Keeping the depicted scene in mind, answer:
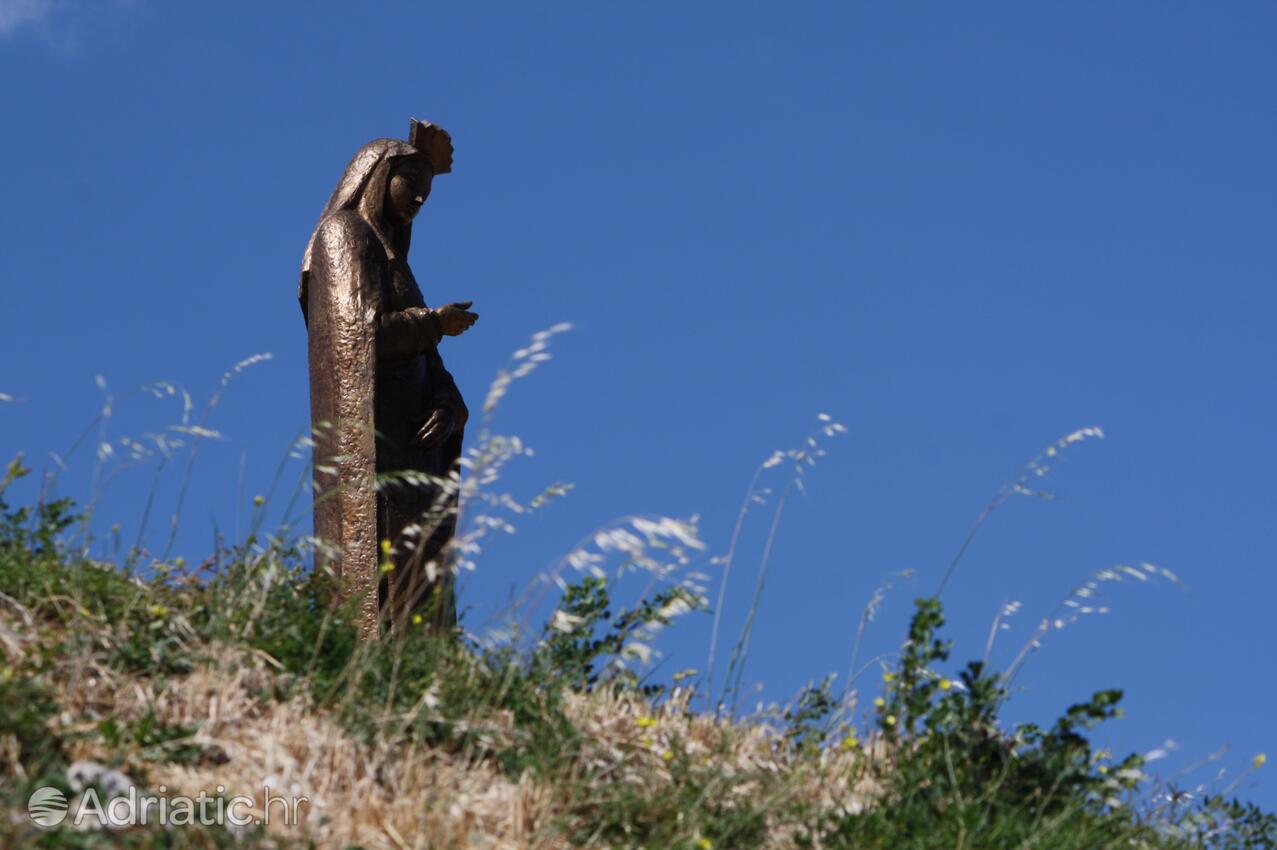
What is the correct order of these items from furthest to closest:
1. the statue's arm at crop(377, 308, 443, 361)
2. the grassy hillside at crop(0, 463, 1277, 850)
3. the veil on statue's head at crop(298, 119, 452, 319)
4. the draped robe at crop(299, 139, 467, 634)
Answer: the veil on statue's head at crop(298, 119, 452, 319), the statue's arm at crop(377, 308, 443, 361), the draped robe at crop(299, 139, 467, 634), the grassy hillside at crop(0, 463, 1277, 850)

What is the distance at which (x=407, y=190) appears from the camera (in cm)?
840

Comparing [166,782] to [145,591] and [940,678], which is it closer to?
[145,591]

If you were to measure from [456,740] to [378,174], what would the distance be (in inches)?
135

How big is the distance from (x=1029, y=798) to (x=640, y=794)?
128 cm

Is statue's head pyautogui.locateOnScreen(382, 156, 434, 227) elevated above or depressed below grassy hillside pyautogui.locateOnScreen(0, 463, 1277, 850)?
above

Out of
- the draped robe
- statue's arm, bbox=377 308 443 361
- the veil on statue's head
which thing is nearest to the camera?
the draped robe

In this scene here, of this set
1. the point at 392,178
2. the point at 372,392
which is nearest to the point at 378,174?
the point at 392,178

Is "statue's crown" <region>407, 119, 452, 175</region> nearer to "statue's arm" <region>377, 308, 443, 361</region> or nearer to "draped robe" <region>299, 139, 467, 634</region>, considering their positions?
"draped robe" <region>299, 139, 467, 634</region>

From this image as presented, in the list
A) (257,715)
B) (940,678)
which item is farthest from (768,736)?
(257,715)

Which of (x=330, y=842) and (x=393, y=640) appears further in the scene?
(x=393, y=640)

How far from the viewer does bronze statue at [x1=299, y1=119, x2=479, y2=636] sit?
7.64m

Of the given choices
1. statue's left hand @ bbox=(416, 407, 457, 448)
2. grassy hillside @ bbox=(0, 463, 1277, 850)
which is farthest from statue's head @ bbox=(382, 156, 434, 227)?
grassy hillside @ bbox=(0, 463, 1277, 850)

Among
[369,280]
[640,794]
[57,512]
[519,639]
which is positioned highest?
[369,280]

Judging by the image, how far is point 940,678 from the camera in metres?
6.15
